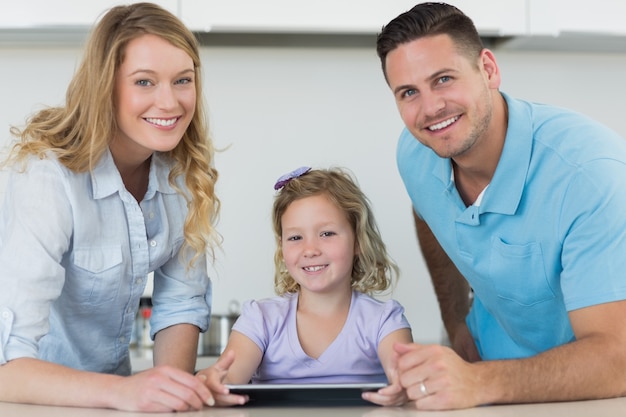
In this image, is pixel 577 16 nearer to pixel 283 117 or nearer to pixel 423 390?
pixel 283 117

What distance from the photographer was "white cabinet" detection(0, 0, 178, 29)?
259 centimetres

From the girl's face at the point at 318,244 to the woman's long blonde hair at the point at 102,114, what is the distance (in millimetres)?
229

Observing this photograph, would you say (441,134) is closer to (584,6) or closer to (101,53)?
(101,53)

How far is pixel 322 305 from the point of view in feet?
6.29

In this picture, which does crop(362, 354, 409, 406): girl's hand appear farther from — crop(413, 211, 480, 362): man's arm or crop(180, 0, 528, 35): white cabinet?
crop(180, 0, 528, 35): white cabinet

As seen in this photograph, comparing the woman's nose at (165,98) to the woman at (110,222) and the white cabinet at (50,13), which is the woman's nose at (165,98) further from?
the white cabinet at (50,13)

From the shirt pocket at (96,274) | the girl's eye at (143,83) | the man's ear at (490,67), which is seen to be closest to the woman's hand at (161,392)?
the shirt pocket at (96,274)

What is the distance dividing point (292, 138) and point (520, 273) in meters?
1.52

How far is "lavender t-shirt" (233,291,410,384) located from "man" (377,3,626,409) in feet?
0.68

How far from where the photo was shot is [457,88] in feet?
5.48

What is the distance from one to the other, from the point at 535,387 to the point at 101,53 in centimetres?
96

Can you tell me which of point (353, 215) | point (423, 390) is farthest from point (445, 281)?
point (423, 390)

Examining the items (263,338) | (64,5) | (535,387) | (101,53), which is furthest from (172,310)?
(64,5)

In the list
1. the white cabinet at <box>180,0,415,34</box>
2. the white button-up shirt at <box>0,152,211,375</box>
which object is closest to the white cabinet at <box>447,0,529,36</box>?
the white cabinet at <box>180,0,415,34</box>
